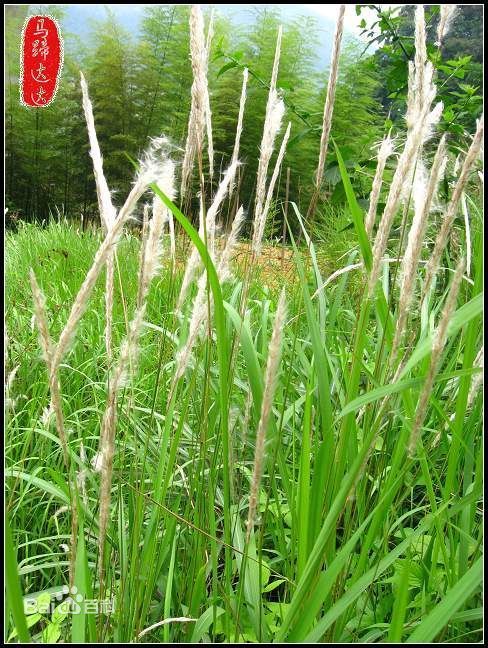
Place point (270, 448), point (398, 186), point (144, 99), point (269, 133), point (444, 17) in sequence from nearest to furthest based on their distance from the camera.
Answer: point (398, 186) → point (269, 133) → point (444, 17) → point (270, 448) → point (144, 99)

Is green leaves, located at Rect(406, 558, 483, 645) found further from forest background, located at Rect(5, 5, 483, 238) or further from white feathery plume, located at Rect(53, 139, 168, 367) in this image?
forest background, located at Rect(5, 5, 483, 238)

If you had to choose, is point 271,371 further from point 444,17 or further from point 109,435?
point 444,17

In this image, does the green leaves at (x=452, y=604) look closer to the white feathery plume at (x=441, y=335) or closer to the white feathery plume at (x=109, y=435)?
the white feathery plume at (x=441, y=335)

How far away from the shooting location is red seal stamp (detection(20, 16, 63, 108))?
6.36 ft

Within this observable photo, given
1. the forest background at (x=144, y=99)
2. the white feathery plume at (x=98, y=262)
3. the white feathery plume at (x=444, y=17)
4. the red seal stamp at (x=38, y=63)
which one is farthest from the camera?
the forest background at (x=144, y=99)

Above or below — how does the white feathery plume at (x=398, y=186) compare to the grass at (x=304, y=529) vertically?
above

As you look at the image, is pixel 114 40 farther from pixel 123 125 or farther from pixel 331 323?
pixel 331 323

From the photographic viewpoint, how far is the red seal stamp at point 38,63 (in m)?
1.94

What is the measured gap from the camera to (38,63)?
79.7 inches

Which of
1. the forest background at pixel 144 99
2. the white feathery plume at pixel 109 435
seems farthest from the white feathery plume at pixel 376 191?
the forest background at pixel 144 99

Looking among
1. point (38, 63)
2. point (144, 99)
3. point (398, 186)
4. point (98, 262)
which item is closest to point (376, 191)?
point (398, 186)

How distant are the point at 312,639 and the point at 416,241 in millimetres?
452

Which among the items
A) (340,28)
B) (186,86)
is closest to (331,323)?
(340,28)

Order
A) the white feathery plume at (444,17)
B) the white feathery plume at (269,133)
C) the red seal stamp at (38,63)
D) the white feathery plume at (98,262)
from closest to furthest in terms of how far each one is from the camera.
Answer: the white feathery plume at (98,262), the white feathery plume at (269,133), the white feathery plume at (444,17), the red seal stamp at (38,63)
